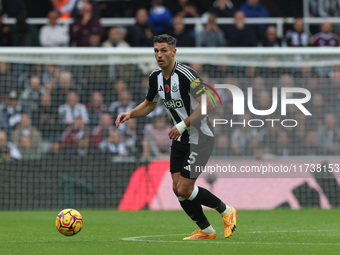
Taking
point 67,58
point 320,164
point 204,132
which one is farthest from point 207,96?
point 67,58

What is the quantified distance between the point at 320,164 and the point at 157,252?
353 inches

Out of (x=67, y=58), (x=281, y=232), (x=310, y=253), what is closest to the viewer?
(x=310, y=253)

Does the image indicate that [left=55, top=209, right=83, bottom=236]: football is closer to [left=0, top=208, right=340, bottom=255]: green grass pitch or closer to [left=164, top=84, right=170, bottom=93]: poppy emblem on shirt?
[left=0, top=208, right=340, bottom=255]: green grass pitch

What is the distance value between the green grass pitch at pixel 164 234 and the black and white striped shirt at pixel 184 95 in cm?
131

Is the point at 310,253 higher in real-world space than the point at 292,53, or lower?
lower

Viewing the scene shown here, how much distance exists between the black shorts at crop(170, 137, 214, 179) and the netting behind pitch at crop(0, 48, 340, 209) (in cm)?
672

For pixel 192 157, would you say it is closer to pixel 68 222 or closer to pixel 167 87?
pixel 167 87

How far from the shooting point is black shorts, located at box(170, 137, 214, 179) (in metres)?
9.22

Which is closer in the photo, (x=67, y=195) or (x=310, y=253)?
(x=310, y=253)

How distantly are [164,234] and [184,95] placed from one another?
204cm

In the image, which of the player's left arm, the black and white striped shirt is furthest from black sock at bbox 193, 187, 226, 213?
the player's left arm

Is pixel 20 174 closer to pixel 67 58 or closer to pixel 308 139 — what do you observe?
pixel 67 58

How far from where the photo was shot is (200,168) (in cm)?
941

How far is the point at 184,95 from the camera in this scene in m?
9.28
